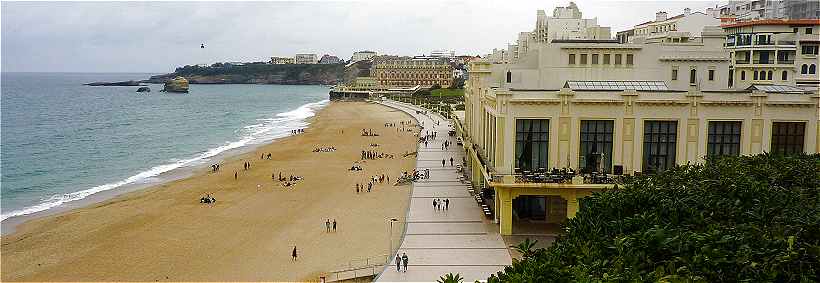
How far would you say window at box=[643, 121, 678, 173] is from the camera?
3092cm

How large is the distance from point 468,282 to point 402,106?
381 ft

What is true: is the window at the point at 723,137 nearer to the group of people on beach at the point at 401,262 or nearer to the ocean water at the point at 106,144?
the group of people on beach at the point at 401,262

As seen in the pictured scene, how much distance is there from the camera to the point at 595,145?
3102cm

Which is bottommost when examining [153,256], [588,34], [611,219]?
[153,256]

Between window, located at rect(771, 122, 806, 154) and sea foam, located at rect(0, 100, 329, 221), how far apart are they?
4266 cm

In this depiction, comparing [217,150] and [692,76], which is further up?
[692,76]

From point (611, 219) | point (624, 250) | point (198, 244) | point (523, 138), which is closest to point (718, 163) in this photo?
point (611, 219)

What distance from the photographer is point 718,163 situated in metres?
19.9

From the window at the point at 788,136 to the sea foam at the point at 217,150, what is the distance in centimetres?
4266

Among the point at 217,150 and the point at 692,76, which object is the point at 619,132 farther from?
the point at 217,150

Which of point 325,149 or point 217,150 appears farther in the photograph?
point 217,150

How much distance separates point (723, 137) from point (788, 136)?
287 centimetres

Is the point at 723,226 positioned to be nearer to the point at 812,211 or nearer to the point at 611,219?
the point at 812,211

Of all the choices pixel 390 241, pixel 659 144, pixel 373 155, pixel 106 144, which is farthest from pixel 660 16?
pixel 106 144
